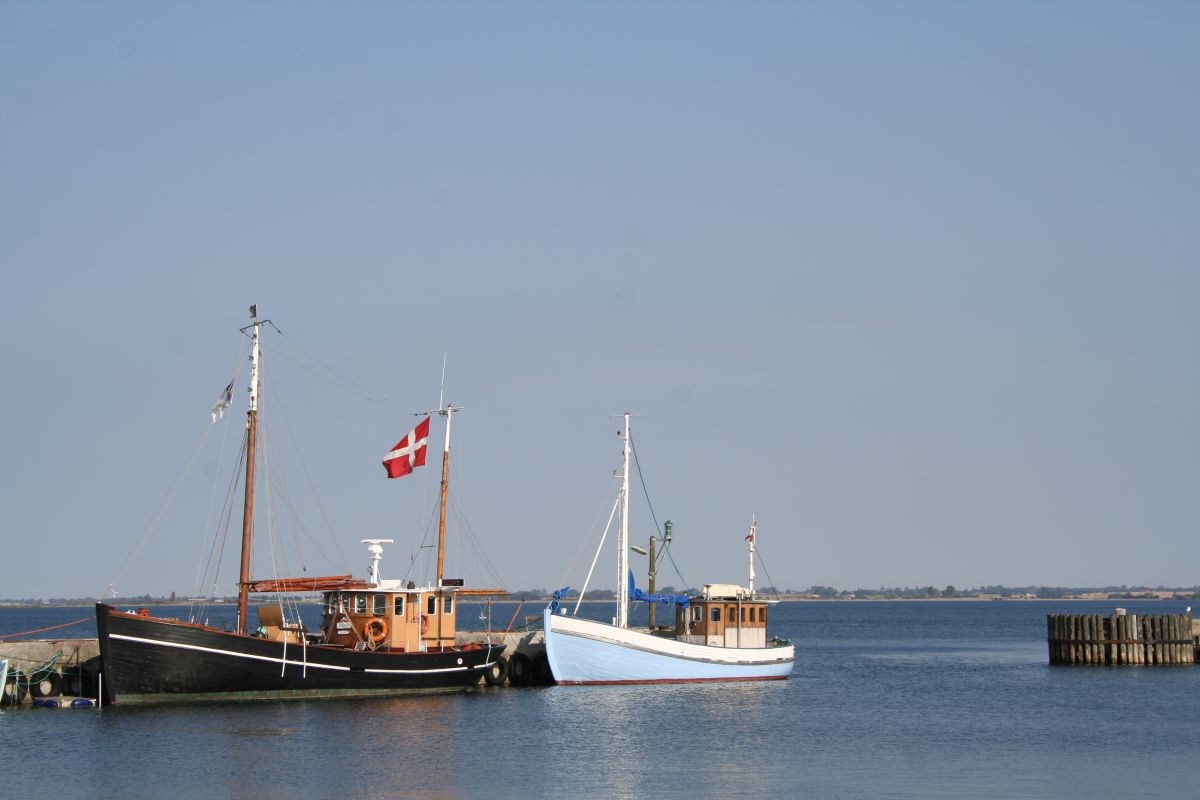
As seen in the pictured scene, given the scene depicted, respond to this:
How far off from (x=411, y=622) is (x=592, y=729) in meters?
9.54

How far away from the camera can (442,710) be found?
155 ft

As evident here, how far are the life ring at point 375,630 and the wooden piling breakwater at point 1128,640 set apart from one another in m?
36.4

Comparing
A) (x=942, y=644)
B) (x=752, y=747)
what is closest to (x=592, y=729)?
(x=752, y=747)

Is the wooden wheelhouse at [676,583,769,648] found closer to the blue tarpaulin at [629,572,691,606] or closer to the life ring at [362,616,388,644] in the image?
the blue tarpaulin at [629,572,691,606]

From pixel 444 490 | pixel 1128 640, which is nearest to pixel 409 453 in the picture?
pixel 444 490

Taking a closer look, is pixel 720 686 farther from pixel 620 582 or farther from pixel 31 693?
pixel 31 693

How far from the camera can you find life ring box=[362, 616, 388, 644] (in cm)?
4922

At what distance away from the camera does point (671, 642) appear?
182 ft

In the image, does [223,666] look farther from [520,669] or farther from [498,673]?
[520,669]

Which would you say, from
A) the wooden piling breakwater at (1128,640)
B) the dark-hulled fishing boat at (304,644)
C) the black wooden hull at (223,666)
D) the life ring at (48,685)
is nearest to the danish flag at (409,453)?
the dark-hulled fishing boat at (304,644)

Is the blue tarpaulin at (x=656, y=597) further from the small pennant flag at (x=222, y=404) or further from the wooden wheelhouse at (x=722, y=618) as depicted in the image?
the small pennant flag at (x=222, y=404)

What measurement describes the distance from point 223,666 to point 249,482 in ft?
23.5

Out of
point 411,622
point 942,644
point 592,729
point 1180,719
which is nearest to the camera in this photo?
point 592,729

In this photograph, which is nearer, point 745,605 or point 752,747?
point 752,747
